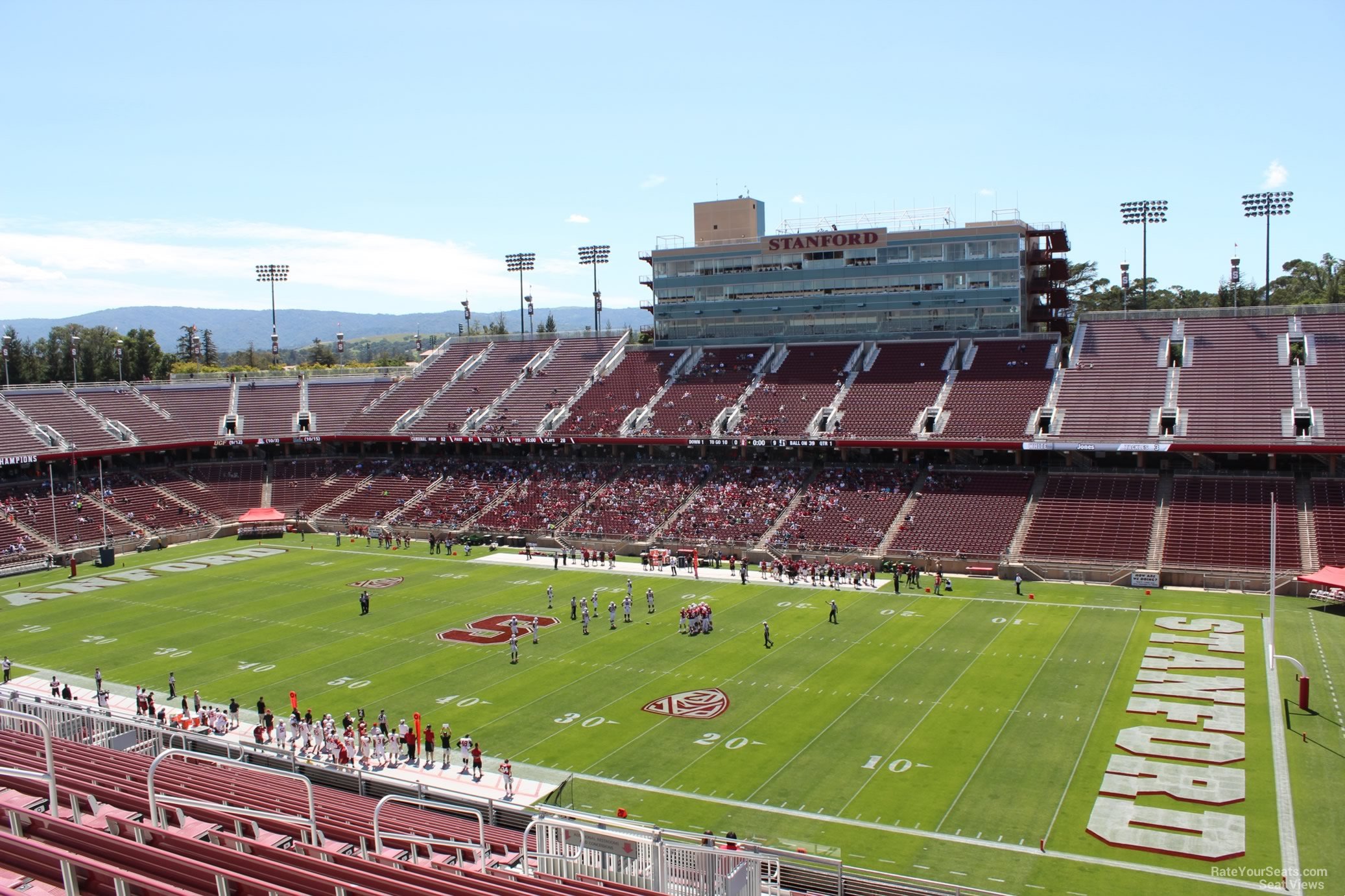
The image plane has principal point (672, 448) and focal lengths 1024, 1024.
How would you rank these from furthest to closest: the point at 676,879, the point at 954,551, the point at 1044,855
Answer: the point at 954,551 < the point at 1044,855 < the point at 676,879

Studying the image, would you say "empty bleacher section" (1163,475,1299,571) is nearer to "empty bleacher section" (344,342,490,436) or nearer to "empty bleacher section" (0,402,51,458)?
"empty bleacher section" (344,342,490,436)

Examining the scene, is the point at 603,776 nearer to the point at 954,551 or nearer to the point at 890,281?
the point at 954,551

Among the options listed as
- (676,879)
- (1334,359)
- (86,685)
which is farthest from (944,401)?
(676,879)

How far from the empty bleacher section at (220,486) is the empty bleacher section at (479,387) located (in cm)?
1147

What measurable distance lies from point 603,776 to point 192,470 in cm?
5607

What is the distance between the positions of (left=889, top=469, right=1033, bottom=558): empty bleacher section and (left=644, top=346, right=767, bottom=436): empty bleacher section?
50.6 feet

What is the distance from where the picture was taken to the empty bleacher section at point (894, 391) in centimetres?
5862

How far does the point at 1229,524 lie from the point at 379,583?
128ft

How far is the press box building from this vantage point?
6581cm

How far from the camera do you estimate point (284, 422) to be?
74.7 metres

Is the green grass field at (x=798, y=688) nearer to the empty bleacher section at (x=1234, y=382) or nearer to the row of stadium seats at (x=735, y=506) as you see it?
the row of stadium seats at (x=735, y=506)

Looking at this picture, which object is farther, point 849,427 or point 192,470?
point 192,470

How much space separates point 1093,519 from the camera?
48.6 metres

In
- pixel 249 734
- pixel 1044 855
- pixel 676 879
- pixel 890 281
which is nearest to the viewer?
pixel 676 879
